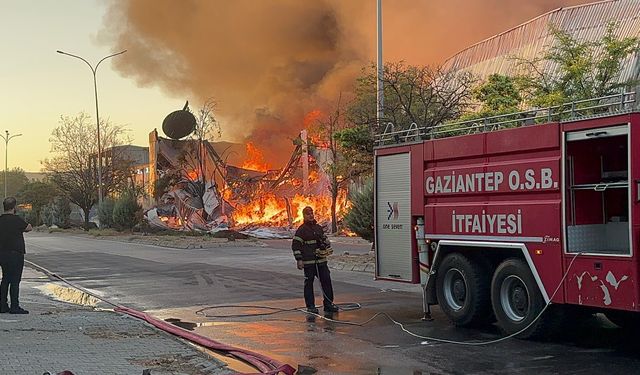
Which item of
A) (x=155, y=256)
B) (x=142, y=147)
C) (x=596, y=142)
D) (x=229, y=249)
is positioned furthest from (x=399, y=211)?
(x=142, y=147)

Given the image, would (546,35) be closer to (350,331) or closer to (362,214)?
(362,214)

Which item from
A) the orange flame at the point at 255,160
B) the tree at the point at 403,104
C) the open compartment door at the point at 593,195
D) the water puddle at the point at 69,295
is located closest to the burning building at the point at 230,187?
the orange flame at the point at 255,160

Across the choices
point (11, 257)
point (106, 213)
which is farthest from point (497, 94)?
point (106, 213)

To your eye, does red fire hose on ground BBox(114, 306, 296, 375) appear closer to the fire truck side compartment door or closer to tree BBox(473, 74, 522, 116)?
the fire truck side compartment door

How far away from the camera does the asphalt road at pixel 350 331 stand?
7.25 metres

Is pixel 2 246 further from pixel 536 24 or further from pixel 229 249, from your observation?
pixel 536 24

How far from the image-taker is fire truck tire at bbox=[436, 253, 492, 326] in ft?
29.9

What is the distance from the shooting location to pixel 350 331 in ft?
30.9

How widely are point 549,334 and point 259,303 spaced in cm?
563

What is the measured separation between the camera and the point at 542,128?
808cm

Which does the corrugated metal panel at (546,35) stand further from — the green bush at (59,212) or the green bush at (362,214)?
the green bush at (59,212)

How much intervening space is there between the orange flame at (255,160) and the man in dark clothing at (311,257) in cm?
4069

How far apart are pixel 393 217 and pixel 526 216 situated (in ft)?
9.00

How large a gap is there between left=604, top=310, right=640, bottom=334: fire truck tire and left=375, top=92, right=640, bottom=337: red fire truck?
0.02m
